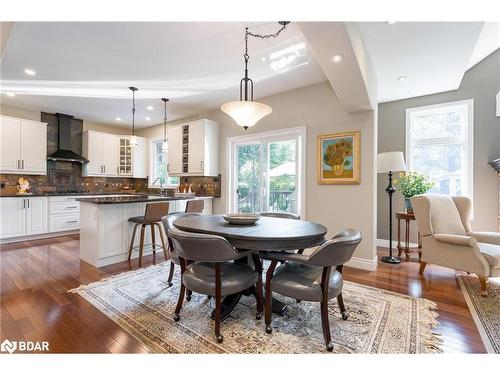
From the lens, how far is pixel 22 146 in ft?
16.3

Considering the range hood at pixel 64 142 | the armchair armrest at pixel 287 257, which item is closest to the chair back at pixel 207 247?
the armchair armrest at pixel 287 257

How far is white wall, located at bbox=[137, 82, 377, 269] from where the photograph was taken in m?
3.32

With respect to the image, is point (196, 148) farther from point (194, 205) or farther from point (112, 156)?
point (112, 156)

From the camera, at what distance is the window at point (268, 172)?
4.05m

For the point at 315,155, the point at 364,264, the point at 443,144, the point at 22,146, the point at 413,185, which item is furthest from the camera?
the point at 22,146

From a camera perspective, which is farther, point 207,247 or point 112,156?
point 112,156

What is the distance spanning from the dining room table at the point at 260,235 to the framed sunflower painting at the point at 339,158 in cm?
167

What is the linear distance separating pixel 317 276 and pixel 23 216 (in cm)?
562

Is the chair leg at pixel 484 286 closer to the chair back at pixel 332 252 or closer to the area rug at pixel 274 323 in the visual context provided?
the area rug at pixel 274 323

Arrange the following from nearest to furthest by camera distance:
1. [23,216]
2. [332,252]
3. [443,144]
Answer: [332,252] < [443,144] < [23,216]

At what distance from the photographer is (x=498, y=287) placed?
267cm

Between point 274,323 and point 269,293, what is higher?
point 269,293

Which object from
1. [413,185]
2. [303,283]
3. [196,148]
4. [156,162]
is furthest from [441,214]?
[156,162]
